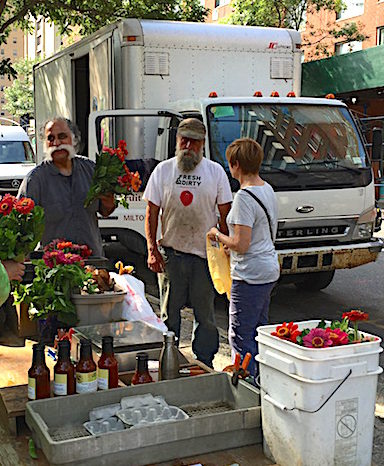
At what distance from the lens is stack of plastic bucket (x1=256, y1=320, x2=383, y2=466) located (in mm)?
2217

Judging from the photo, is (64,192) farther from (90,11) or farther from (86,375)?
(90,11)

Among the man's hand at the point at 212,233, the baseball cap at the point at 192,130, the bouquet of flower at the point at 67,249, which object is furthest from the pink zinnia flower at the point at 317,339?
the baseball cap at the point at 192,130

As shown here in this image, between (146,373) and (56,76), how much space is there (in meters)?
9.07

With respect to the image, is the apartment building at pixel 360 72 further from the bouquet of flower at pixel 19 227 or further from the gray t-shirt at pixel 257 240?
the bouquet of flower at pixel 19 227

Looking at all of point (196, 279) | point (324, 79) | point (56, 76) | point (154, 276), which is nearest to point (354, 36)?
point (324, 79)

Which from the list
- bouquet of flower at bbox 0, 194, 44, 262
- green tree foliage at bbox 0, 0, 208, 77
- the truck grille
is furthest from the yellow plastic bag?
green tree foliage at bbox 0, 0, 208, 77

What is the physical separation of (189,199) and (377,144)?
13.6 ft

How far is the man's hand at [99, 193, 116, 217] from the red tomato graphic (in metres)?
0.67

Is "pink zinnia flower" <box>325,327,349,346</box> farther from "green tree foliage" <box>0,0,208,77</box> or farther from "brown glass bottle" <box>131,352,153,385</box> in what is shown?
"green tree foliage" <box>0,0,208,77</box>

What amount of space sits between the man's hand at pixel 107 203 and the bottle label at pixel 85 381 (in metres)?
1.66

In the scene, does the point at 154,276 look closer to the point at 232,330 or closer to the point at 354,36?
the point at 232,330

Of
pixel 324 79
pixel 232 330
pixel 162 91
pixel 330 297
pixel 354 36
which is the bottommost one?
pixel 330 297

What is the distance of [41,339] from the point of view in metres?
3.66

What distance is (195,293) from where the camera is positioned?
201 inches
